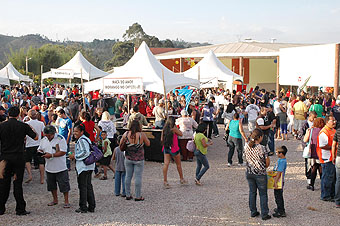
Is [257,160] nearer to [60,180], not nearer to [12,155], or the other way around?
[60,180]

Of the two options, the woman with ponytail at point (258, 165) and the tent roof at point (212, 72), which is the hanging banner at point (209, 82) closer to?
the tent roof at point (212, 72)

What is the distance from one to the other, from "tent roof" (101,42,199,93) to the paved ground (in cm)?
385

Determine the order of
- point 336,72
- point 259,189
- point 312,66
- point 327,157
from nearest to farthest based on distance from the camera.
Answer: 1. point 259,189
2. point 327,157
3. point 336,72
4. point 312,66

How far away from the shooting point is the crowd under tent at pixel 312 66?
2097 cm

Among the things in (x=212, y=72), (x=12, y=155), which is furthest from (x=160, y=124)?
(x=212, y=72)

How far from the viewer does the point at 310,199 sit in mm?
7148

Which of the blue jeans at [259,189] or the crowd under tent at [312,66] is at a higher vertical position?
the crowd under tent at [312,66]

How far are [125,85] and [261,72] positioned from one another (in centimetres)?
3109

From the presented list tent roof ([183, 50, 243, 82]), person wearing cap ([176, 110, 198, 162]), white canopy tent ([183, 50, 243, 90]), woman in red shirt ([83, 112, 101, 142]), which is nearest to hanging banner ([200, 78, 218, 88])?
white canopy tent ([183, 50, 243, 90])

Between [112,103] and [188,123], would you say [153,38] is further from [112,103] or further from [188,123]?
[188,123]

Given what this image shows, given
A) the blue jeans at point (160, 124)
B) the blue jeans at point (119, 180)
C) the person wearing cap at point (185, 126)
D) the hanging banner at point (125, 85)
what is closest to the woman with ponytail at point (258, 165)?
the blue jeans at point (119, 180)

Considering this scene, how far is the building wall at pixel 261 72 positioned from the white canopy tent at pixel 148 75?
27.6 meters

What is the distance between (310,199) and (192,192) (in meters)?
2.21

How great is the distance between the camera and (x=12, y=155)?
6188 millimetres
